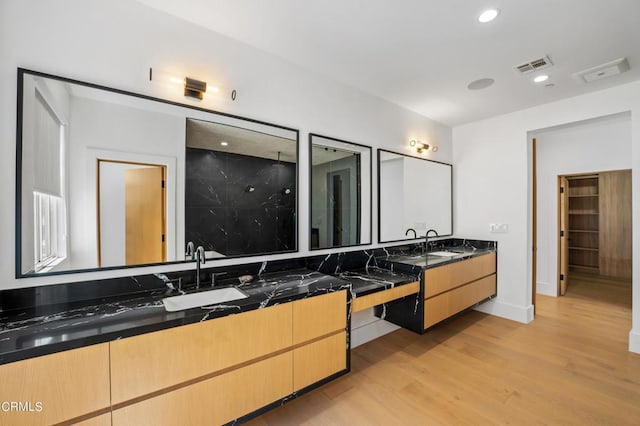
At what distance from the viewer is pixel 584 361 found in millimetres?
2537

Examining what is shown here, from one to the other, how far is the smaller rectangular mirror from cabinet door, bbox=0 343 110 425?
1669 mm

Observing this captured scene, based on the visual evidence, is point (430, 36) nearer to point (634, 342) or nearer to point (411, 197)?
point (411, 197)

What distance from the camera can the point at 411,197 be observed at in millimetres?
3486

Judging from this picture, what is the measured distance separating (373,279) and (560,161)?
4298 millimetres

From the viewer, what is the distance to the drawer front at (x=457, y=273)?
8.84ft

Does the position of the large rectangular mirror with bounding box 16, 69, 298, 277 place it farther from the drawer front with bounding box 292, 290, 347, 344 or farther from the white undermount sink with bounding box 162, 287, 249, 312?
the drawer front with bounding box 292, 290, 347, 344

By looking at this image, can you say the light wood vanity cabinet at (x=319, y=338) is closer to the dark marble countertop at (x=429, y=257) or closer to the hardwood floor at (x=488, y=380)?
the hardwood floor at (x=488, y=380)

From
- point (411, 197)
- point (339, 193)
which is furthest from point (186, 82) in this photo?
point (411, 197)

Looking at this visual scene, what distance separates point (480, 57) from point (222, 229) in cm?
253

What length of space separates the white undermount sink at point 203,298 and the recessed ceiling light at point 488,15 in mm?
2376

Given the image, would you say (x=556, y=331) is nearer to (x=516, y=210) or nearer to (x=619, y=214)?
(x=516, y=210)

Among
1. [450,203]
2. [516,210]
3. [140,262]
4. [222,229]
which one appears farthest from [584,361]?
[140,262]

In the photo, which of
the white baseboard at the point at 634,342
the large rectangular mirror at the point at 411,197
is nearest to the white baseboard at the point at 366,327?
the large rectangular mirror at the point at 411,197

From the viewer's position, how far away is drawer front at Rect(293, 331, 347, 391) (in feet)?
5.85
